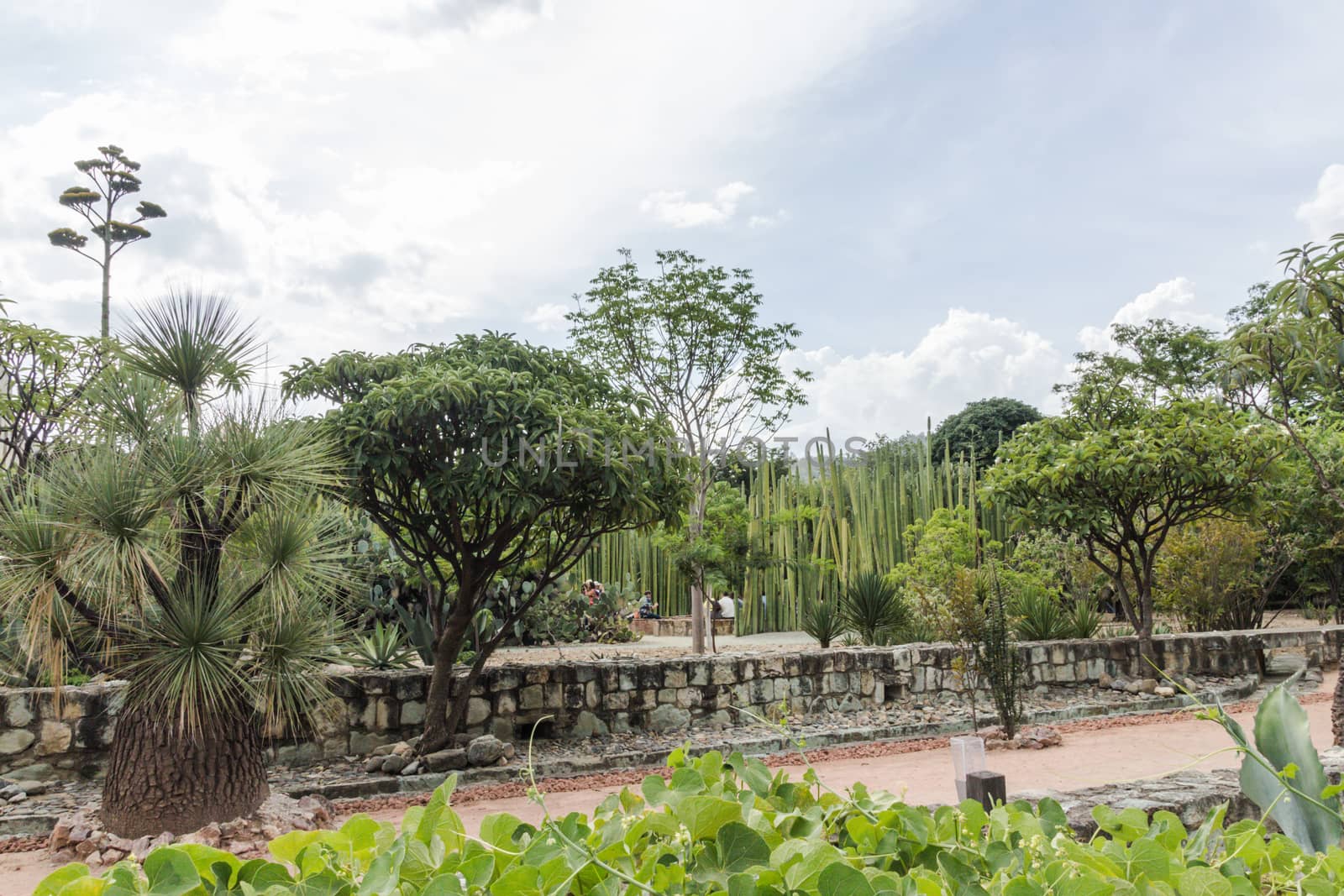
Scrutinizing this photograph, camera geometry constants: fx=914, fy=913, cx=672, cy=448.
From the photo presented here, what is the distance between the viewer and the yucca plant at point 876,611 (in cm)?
1088

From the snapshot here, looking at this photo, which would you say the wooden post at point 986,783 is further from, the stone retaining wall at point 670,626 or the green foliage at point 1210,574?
the stone retaining wall at point 670,626

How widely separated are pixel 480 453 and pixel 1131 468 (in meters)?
6.76

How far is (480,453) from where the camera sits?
603 cm

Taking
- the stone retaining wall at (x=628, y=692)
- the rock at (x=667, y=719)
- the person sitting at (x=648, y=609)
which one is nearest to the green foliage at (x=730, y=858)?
the stone retaining wall at (x=628, y=692)

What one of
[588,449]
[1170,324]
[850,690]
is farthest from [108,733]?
[1170,324]

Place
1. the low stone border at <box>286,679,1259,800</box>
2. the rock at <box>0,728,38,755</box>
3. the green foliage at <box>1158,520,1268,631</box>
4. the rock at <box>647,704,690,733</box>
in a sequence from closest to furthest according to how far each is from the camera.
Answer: the rock at <box>0,728,38,755</box>, the low stone border at <box>286,679,1259,800</box>, the rock at <box>647,704,690,733</box>, the green foliage at <box>1158,520,1268,631</box>

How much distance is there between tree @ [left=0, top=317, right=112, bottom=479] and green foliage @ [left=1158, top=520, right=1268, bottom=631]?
13286 millimetres

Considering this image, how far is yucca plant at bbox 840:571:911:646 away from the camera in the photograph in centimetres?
1088

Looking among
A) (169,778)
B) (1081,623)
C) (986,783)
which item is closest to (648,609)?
(1081,623)

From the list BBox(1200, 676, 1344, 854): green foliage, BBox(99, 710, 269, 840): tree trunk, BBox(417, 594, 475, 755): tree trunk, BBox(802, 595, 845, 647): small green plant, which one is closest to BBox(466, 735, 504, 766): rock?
BBox(417, 594, 475, 755): tree trunk

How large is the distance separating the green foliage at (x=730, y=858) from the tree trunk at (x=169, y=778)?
427 cm

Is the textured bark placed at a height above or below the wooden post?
below

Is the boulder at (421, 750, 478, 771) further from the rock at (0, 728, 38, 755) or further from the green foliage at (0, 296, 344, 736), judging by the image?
the rock at (0, 728, 38, 755)

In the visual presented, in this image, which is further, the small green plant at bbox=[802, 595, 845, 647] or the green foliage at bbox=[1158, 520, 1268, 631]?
the green foliage at bbox=[1158, 520, 1268, 631]
